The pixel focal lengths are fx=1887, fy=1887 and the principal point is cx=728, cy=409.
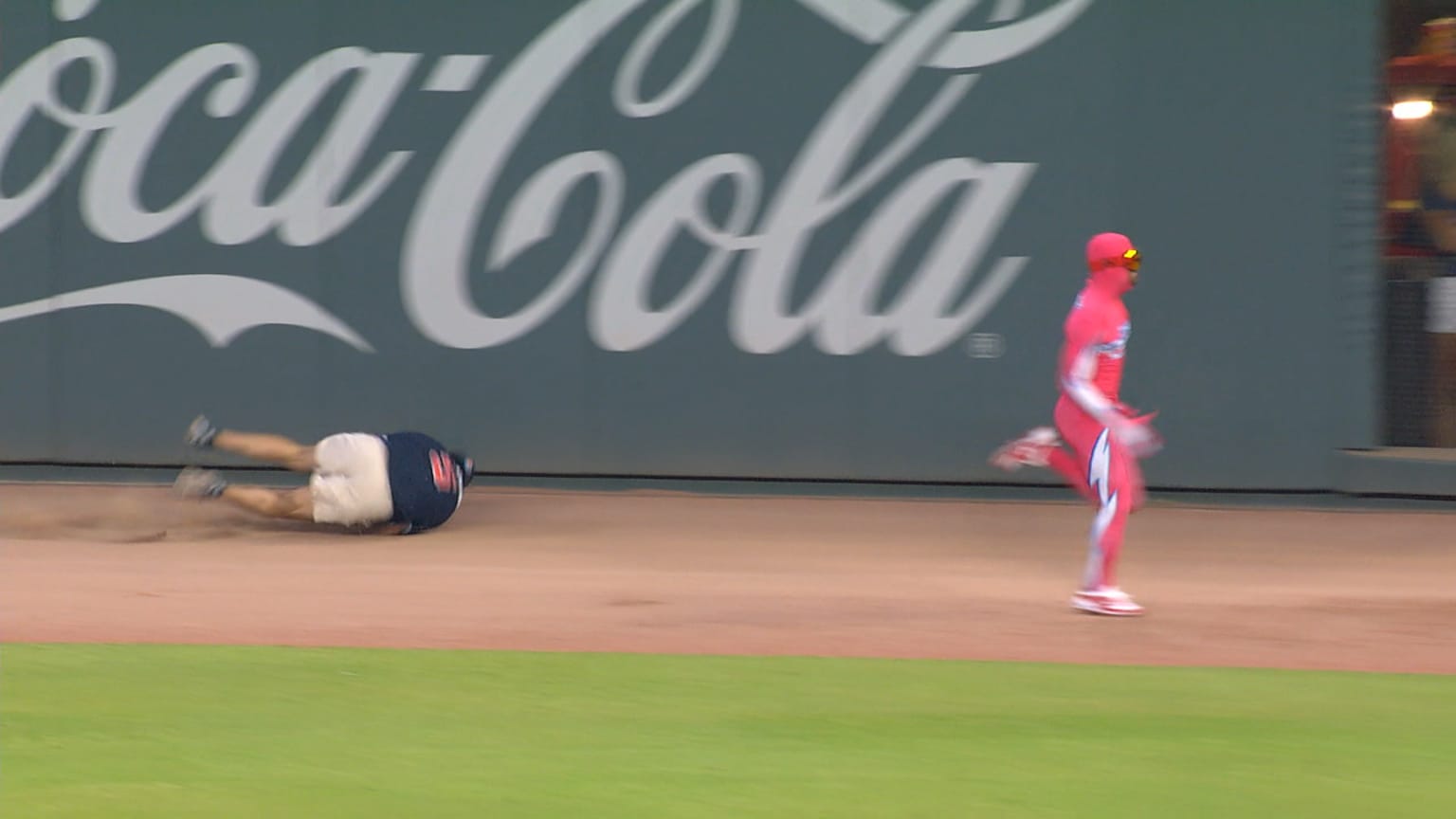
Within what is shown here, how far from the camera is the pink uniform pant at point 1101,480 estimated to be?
812 centimetres

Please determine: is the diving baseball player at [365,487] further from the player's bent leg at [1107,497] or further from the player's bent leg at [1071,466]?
the player's bent leg at [1107,497]

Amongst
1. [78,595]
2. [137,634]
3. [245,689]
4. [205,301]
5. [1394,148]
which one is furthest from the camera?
[205,301]

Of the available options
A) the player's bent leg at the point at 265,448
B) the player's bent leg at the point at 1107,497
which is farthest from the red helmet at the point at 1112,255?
the player's bent leg at the point at 265,448

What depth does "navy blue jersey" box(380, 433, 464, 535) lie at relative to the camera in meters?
10.4

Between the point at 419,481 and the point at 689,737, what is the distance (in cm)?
490

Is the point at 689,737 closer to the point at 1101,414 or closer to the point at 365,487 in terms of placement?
the point at 1101,414

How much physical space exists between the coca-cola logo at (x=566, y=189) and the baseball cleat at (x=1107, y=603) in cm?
419

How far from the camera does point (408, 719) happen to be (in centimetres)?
611

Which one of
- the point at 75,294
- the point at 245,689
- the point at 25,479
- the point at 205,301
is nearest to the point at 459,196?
the point at 205,301

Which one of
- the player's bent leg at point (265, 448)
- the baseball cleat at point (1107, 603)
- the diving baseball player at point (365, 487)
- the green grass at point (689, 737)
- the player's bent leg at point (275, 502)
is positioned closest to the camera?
the green grass at point (689, 737)

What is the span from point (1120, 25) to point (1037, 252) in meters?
1.54

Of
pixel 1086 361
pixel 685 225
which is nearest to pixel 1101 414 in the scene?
pixel 1086 361

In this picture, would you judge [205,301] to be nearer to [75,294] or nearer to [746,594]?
[75,294]

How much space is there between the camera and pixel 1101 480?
26.7 feet
